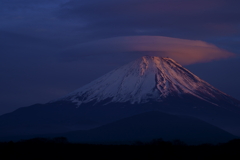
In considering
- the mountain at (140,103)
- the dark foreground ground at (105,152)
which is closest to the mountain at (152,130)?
the mountain at (140,103)

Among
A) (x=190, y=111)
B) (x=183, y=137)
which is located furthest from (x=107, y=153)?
(x=190, y=111)

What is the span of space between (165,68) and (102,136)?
65.3 m

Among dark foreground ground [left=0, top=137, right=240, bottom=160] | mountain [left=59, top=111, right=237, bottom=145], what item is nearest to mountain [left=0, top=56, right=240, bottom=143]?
mountain [left=59, top=111, right=237, bottom=145]

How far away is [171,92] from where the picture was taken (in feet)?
594

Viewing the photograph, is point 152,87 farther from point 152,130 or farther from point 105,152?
point 105,152

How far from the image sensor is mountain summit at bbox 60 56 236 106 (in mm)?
182625

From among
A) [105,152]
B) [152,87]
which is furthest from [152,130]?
[105,152]

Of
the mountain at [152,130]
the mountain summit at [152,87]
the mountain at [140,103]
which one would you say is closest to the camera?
the mountain at [152,130]

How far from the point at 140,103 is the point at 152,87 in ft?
27.5

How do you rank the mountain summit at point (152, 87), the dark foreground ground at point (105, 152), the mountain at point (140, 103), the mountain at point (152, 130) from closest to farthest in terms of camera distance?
the dark foreground ground at point (105, 152) < the mountain at point (152, 130) < the mountain at point (140, 103) < the mountain summit at point (152, 87)

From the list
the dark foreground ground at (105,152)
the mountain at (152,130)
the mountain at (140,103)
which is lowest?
the dark foreground ground at (105,152)

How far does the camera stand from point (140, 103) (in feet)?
595

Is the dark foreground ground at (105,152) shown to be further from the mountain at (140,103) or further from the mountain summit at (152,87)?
the mountain summit at (152,87)

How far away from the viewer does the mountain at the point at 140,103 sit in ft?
564
